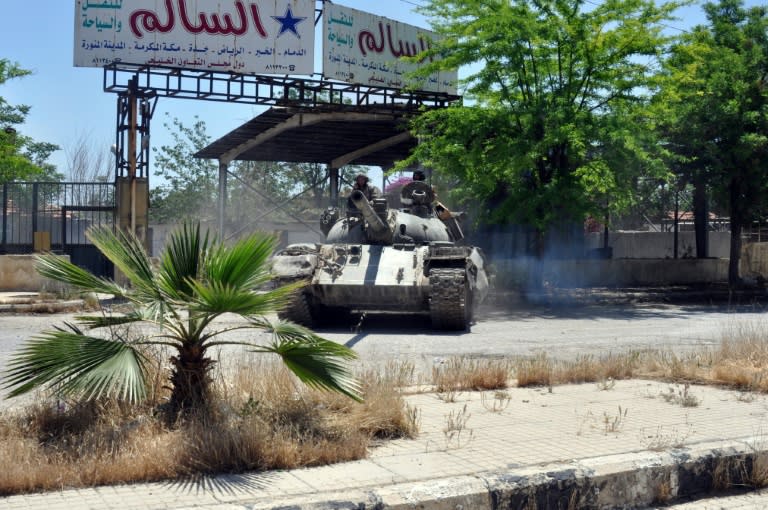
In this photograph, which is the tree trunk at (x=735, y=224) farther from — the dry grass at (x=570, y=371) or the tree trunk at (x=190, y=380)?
the tree trunk at (x=190, y=380)

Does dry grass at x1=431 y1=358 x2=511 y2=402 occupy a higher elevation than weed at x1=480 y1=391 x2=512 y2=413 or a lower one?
higher

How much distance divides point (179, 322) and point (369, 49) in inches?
729

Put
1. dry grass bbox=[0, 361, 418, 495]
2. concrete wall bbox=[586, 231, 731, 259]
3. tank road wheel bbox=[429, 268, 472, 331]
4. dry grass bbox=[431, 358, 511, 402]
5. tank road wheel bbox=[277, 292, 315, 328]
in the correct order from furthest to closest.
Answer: concrete wall bbox=[586, 231, 731, 259] < tank road wheel bbox=[277, 292, 315, 328] < tank road wheel bbox=[429, 268, 472, 331] < dry grass bbox=[431, 358, 511, 402] < dry grass bbox=[0, 361, 418, 495]

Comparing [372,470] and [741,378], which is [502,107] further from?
[372,470]

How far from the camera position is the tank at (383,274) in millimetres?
14023

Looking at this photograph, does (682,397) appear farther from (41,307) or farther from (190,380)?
(41,307)

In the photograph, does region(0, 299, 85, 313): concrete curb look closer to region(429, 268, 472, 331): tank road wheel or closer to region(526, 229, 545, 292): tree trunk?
region(429, 268, 472, 331): tank road wheel

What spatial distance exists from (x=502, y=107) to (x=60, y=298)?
410 inches

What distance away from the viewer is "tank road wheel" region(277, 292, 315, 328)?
46.9ft

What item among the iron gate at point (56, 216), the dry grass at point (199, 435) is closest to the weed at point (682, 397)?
the dry grass at point (199, 435)

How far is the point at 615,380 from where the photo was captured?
28.7ft

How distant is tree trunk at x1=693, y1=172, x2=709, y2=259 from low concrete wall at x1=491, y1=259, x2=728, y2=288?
496 millimetres

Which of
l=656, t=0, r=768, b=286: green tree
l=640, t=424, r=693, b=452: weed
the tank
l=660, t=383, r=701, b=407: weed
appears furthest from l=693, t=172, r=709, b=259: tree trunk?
l=640, t=424, r=693, b=452: weed

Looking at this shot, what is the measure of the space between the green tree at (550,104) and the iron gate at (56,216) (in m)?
8.24
